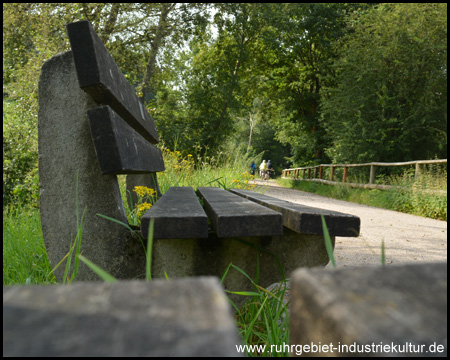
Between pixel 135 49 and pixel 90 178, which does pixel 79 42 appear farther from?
pixel 135 49

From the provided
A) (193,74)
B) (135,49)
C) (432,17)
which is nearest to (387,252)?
(135,49)

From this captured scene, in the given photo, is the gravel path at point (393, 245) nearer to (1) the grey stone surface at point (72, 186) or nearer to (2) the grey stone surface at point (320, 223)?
(2) the grey stone surface at point (320, 223)

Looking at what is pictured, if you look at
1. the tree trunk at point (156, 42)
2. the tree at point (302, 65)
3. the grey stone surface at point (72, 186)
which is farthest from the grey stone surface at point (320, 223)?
the tree at point (302, 65)

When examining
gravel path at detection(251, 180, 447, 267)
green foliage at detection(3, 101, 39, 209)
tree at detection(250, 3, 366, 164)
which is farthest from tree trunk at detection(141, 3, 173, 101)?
tree at detection(250, 3, 366, 164)

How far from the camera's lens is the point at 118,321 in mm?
315

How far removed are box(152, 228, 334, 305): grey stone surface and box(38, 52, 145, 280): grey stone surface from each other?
0.37 feet

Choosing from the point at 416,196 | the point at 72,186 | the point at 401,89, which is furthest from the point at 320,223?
the point at 401,89

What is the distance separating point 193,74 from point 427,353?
695 inches

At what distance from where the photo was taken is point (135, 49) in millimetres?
12258

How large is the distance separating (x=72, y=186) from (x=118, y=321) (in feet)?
3.74

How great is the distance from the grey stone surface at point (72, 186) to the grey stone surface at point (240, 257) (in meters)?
0.11

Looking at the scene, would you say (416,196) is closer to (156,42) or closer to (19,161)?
(19,161)

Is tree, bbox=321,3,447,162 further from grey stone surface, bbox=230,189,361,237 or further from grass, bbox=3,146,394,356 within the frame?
grey stone surface, bbox=230,189,361,237

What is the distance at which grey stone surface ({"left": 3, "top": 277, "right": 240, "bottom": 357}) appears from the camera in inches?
11.2
